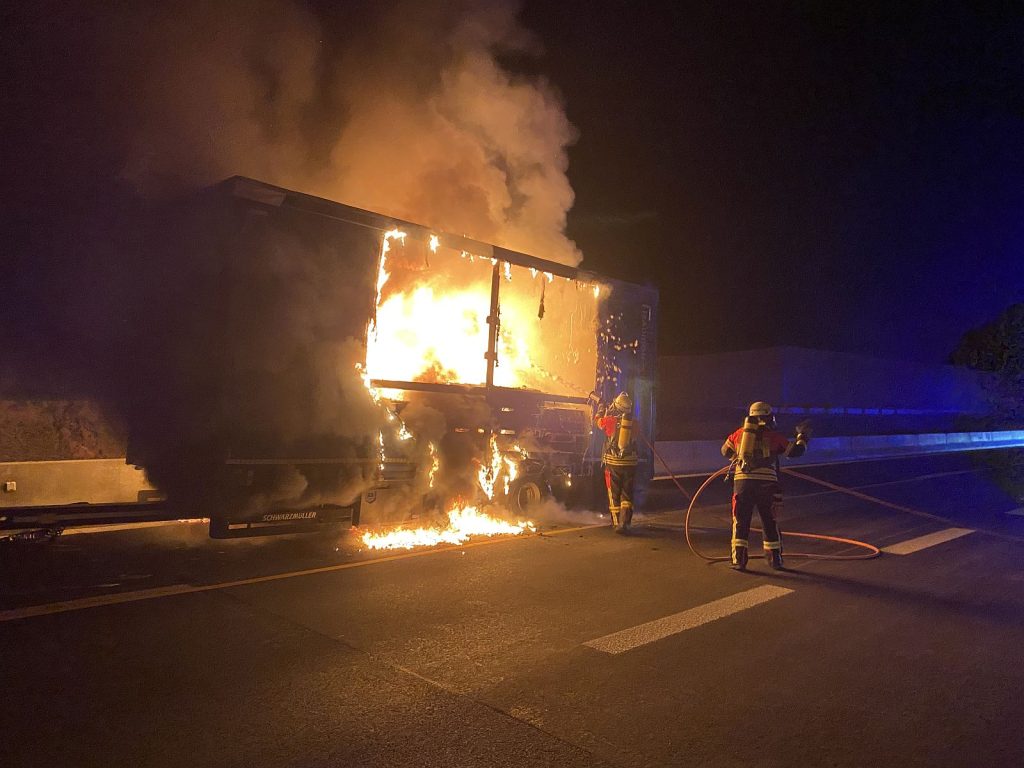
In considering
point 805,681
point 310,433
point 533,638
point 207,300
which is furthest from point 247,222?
point 805,681

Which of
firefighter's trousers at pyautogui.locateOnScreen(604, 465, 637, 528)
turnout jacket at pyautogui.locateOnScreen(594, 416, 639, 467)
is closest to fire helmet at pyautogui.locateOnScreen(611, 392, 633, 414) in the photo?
turnout jacket at pyautogui.locateOnScreen(594, 416, 639, 467)

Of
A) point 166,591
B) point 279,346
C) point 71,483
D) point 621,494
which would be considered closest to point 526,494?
point 621,494

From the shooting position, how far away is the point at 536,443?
9.90 meters

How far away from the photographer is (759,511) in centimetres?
710

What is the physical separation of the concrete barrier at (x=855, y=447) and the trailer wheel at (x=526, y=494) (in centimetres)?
782

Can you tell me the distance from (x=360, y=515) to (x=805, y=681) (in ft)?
15.8

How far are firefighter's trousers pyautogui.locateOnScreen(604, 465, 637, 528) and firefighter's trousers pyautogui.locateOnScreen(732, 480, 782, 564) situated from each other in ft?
6.15

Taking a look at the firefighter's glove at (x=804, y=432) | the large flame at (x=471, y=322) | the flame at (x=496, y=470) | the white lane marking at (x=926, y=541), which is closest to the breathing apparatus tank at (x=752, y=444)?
the firefighter's glove at (x=804, y=432)

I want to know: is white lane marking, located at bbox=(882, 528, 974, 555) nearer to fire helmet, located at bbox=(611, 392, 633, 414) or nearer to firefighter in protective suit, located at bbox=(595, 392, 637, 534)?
firefighter in protective suit, located at bbox=(595, 392, 637, 534)

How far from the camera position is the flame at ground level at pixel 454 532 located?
7918mm

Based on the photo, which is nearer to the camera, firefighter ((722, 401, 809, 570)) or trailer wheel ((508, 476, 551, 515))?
firefighter ((722, 401, 809, 570))

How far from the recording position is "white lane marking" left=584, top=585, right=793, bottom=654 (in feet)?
15.7

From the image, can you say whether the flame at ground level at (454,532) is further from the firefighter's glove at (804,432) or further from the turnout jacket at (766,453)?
the firefighter's glove at (804,432)

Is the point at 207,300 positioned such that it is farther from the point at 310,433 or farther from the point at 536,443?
the point at 536,443
